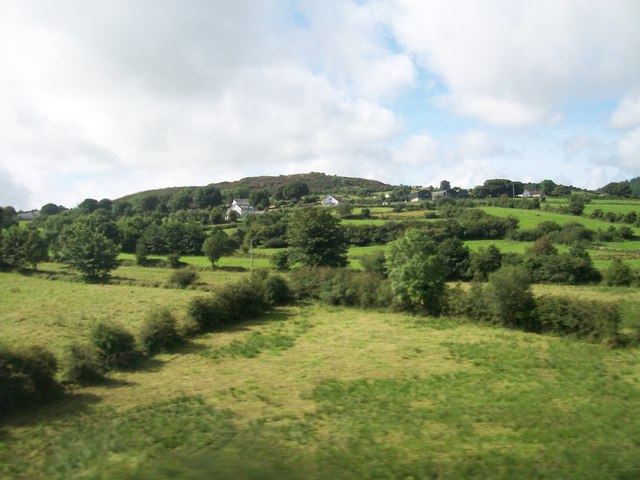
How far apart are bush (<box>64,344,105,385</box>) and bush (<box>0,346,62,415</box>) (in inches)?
33.4

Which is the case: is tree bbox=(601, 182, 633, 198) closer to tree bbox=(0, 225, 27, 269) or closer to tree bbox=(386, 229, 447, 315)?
tree bbox=(386, 229, 447, 315)

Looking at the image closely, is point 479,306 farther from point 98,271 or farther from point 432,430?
point 98,271

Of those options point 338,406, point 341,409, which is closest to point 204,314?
point 338,406

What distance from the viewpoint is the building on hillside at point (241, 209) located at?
263 feet

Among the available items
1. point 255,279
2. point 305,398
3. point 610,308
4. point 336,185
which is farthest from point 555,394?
point 336,185

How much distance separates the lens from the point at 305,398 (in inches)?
500

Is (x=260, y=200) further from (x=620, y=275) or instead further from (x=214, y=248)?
(x=620, y=275)

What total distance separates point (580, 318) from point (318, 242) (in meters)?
22.4

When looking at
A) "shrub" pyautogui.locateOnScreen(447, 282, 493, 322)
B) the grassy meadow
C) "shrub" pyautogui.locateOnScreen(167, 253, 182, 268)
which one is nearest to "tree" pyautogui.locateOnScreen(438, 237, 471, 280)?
"shrub" pyautogui.locateOnScreen(447, 282, 493, 322)

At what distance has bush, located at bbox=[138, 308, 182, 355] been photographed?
1859 cm

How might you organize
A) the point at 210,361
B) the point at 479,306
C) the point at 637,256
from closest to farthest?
the point at 210,361 → the point at 479,306 → the point at 637,256

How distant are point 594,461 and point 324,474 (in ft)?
11.4

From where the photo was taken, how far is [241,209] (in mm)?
84812

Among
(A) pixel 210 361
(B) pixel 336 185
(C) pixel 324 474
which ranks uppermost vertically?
(B) pixel 336 185
